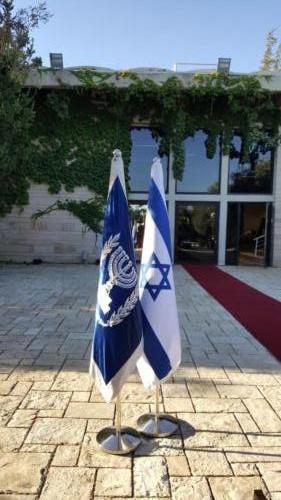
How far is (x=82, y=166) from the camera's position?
1245 centimetres

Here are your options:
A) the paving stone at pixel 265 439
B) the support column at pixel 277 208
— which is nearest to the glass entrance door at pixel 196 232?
the support column at pixel 277 208

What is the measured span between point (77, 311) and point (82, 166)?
6.93 meters

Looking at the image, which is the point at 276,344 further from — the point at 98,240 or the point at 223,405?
the point at 98,240

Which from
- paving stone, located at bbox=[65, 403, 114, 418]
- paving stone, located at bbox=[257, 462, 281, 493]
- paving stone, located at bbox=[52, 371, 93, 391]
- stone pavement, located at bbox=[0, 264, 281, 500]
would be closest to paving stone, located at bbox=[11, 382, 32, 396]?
stone pavement, located at bbox=[0, 264, 281, 500]

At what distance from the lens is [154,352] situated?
2943mm

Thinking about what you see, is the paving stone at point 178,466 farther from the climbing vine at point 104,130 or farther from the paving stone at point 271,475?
the climbing vine at point 104,130

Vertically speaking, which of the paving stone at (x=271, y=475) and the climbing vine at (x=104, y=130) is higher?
the climbing vine at (x=104, y=130)

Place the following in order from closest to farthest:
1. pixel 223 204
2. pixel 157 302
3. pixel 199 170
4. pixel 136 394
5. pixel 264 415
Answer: pixel 157 302
pixel 264 415
pixel 136 394
pixel 223 204
pixel 199 170

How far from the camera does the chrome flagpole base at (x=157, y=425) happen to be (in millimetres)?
2881

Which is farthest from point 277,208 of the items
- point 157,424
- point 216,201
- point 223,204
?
point 157,424

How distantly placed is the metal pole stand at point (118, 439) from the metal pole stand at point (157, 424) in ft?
0.34

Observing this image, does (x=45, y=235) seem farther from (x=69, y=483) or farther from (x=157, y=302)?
(x=69, y=483)

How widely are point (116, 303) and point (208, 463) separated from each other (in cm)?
111

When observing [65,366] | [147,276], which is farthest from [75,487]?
[65,366]
